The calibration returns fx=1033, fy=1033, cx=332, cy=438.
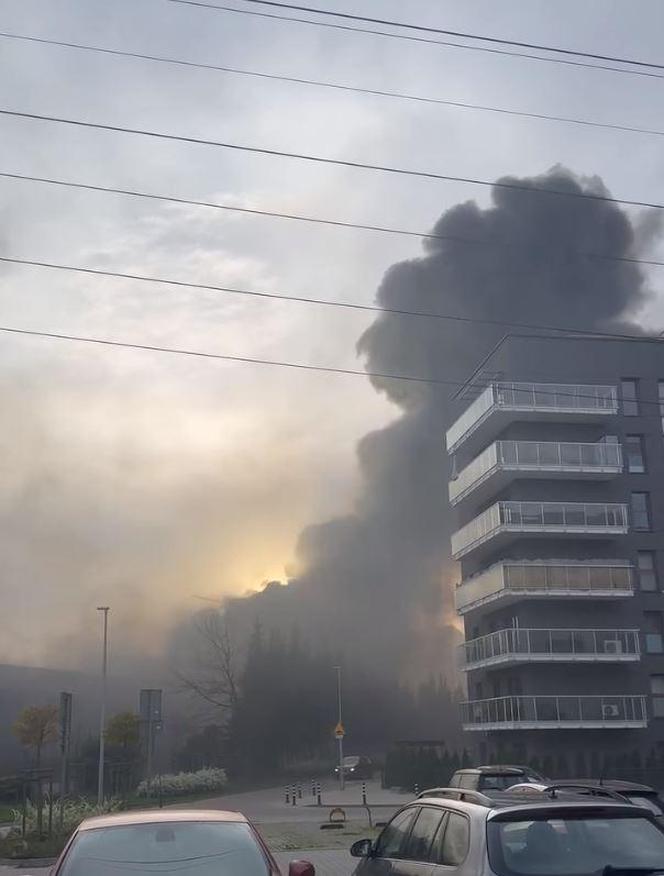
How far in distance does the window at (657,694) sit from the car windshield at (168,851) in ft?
139

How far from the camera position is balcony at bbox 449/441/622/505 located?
153 feet

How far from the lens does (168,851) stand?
6688 millimetres

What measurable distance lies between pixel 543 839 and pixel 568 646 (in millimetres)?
39996

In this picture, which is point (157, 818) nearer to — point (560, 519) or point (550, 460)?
point (560, 519)

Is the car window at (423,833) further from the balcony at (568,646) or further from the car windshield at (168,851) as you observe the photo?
the balcony at (568,646)

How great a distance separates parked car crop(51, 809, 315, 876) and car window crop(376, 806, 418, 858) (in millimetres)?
1552

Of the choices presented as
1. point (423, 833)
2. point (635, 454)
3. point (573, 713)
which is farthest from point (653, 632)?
point (423, 833)

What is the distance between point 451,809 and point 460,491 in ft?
148

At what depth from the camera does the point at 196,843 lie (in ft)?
22.3

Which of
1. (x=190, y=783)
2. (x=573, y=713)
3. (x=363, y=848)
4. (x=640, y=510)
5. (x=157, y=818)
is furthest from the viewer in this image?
(x=190, y=783)

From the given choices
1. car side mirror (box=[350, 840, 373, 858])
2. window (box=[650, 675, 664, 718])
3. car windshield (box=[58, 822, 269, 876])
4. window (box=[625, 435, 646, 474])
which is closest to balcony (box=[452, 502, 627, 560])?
window (box=[625, 435, 646, 474])

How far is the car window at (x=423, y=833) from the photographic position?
24.8 ft

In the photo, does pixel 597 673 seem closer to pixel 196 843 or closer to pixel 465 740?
→ pixel 465 740

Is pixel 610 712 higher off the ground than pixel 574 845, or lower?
→ higher
